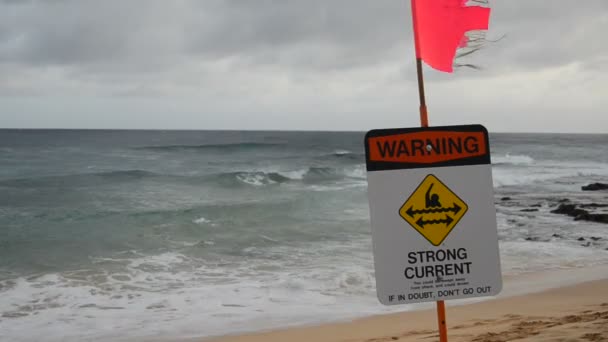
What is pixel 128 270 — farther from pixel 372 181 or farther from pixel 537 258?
pixel 372 181

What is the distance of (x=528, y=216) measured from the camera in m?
17.4

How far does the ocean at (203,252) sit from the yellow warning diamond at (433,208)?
5.01 m

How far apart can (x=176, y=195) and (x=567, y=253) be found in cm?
1674

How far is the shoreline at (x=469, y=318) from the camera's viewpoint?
19.3ft

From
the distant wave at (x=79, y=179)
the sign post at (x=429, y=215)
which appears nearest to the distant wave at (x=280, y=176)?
the distant wave at (x=79, y=179)

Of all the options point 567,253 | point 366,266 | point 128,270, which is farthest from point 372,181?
point 567,253

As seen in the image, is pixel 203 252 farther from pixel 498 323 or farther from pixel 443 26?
pixel 443 26

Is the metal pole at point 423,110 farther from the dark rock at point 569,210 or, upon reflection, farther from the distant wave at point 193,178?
the distant wave at point 193,178

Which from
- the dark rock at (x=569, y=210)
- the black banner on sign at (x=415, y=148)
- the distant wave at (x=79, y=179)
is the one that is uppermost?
the distant wave at (x=79, y=179)

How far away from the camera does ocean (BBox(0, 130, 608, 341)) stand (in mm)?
7461

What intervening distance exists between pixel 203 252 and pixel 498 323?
24.9 ft

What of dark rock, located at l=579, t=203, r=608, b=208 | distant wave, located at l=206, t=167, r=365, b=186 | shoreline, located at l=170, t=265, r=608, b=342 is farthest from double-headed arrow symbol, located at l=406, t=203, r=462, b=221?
distant wave, located at l=206, t=167, r=365, b=186

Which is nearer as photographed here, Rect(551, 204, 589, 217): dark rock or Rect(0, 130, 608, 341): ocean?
Rect(0, 130, 608, 341): ocean

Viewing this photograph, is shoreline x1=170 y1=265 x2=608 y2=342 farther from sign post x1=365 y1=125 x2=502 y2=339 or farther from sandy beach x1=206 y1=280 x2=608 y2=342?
sign post x1=365 y1=125 x2=502 y2=339
